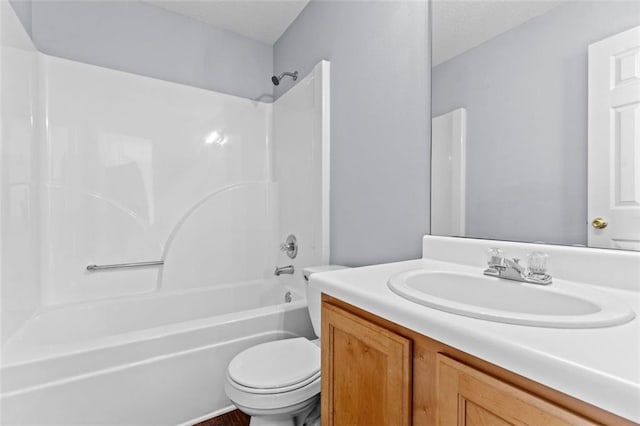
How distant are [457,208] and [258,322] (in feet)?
3.65

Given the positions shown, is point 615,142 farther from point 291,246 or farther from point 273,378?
point 291,246

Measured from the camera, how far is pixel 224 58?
2.48 metres

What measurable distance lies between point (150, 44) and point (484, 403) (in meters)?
2.72

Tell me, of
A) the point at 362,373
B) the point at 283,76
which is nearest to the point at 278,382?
the point at 362,373

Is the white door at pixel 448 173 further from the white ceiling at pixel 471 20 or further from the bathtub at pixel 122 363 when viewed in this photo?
the bathtub at pixel 122 363

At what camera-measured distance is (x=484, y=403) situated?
0.52 meters

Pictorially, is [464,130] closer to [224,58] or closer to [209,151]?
[209,151]

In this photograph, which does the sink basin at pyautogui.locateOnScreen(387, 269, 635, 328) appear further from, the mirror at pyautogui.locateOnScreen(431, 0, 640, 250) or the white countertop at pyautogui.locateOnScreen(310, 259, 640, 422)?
the mirror at pyautogui.locateOnScreen(431, 0, 640, 250)

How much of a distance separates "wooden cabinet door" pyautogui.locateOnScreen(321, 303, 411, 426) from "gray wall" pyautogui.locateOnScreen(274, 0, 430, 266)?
0.61 metres

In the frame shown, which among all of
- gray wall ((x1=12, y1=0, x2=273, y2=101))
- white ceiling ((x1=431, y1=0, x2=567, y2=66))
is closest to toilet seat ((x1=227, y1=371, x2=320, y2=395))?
white ceiling ((x1=431, y1=0, x2=567, y2=66))

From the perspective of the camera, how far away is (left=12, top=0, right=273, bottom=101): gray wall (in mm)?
1901

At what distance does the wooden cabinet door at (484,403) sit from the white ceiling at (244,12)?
237 centimetres

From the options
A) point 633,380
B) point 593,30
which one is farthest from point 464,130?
point 633,380

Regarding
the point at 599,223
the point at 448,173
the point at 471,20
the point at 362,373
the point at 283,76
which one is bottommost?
the point at 362,373
